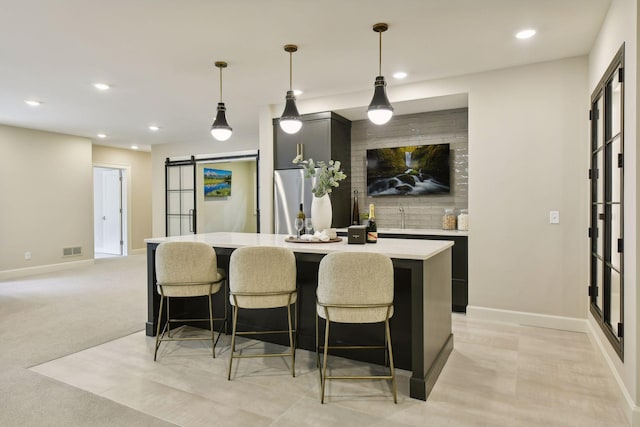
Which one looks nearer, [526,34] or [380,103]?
[380,103]

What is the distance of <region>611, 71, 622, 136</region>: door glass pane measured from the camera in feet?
8.59

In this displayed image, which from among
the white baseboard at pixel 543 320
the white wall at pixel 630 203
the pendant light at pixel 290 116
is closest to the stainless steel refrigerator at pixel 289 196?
the pendant light at pixel 290 116

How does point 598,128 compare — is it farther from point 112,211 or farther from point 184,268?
point 112,211

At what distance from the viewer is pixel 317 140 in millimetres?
5059

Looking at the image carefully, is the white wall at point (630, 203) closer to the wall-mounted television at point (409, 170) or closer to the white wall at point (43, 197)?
the wall-mounted television at point (409, 170)

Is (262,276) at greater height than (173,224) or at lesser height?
lesser

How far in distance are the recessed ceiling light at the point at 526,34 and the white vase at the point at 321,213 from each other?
2072 mm

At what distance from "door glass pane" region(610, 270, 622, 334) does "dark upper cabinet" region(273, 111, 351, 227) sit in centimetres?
300

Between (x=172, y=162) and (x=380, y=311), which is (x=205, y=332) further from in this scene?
(x=172, y=162)

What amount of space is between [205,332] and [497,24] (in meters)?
3.61

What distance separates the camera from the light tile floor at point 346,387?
7.16ft

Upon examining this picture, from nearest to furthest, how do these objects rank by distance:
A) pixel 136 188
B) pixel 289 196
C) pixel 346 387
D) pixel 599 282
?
pixel 346 387 → pixel 599 282 → pixel 289 196 → pixel 136 188

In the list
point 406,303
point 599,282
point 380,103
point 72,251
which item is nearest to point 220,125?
point 380,103

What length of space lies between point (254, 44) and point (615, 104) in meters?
2.83
